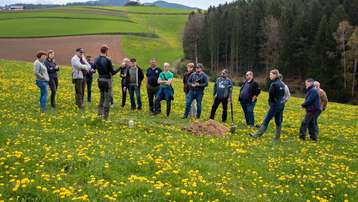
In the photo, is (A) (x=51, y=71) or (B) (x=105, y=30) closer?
(A) (x=51, y=71)

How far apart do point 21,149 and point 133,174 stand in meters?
3.52

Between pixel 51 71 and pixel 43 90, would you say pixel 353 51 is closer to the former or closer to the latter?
pixel 51 71

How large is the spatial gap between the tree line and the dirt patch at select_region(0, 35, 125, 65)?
23.1 meters

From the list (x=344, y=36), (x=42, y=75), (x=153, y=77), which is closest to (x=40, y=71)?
(x=42, y=75)

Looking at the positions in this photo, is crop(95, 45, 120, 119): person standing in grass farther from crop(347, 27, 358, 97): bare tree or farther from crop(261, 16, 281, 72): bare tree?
crop(261, 16, 281, 72): bare tree

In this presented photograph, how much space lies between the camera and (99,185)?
358 inches

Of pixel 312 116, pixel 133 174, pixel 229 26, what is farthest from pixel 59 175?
pixel 229 26

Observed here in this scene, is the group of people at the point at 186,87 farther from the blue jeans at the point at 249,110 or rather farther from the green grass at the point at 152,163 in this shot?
the green grass at the point at 152,163

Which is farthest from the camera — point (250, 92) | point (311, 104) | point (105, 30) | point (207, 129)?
point (105, 30)

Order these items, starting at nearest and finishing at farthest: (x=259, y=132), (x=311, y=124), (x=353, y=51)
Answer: (x=259, y=132) < (x=311, y=124) < (x=353, y=51)

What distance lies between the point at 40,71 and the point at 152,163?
915 cm

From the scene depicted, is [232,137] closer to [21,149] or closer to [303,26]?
[21,149]

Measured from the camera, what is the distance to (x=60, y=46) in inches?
3442

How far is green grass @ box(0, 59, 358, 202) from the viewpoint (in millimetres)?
8999
